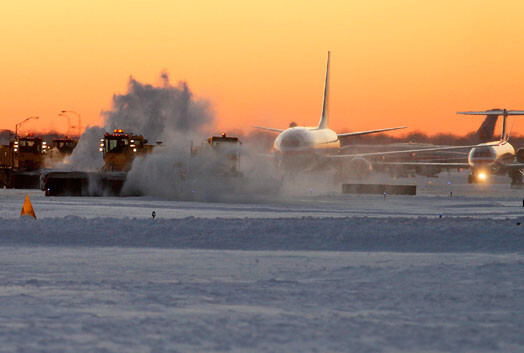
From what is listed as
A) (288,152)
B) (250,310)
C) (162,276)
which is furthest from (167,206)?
(288,152)

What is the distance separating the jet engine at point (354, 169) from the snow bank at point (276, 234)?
165 ft

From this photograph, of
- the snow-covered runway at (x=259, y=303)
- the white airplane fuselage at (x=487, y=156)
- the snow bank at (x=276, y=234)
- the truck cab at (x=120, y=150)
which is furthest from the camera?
the white airplane fuselage at (x=487, y=156)

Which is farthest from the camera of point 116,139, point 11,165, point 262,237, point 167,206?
point 11,165

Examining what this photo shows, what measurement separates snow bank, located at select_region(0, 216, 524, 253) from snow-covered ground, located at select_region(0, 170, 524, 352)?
0.15 feet

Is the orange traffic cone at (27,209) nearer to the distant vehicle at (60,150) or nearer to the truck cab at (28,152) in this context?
the truck cab at (28,152)

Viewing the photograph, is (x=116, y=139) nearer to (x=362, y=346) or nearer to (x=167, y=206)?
(x=167, y=206)

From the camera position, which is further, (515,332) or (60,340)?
(515,332)

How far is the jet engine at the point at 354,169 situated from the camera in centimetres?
7212

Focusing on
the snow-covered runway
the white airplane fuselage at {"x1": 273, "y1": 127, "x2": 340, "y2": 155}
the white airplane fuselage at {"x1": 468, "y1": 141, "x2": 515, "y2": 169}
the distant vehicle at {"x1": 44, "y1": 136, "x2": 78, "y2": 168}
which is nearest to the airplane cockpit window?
the white airplane fuselage at {"x1": 468, "y1": 141, "x2": 515, "y2": 169}

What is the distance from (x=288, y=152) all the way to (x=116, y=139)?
24.0 meters

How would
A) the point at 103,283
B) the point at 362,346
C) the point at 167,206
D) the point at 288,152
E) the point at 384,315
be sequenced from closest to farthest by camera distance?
the point at 362,346 → the point at 384,315 → the point at 103,283 → the point at 167,206 → the point at 288,152

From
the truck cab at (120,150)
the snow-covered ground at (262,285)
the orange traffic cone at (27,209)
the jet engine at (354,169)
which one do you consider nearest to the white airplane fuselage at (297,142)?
the jet engine at (354,169)

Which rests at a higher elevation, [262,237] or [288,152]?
[288,152]

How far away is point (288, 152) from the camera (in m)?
68.8
